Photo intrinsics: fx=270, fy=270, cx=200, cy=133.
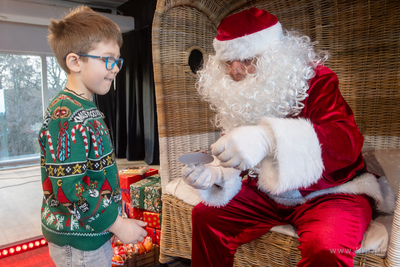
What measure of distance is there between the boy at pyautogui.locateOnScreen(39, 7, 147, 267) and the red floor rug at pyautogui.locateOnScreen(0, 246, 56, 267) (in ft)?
3.17

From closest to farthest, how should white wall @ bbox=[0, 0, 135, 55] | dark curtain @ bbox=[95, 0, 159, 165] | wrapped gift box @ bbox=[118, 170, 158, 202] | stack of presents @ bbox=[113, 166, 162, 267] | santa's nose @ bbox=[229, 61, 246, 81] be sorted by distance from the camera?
santa's nose @ bbox=[229, 61, 246, 81], stack of presents @ bbox=[113, 166, 162, 267], white wall @ bbox=[0, 0, 135, 55], wrapped gift box @ bbox=[118, 170, 158, 202], dark curtain @ bbox=[95, 0, 159, 165]

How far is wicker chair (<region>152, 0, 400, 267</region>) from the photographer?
1.44 metres

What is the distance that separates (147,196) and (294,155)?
1247mm

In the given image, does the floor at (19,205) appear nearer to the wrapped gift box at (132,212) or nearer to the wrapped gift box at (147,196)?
the wrapped gift box at (132,212)

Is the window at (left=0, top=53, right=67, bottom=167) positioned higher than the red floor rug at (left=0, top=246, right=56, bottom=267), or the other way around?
the window at (left=0, top=53, right=67, bottom=167)

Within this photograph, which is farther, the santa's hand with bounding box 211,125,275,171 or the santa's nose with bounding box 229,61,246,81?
the santa's nose with bounding box 229,61,246,81

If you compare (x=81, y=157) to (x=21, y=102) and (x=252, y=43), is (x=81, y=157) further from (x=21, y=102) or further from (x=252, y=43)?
(x=21, y=102)

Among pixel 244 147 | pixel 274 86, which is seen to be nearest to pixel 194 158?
pixel 244 147

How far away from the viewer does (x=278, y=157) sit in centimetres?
80

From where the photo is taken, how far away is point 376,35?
1.48m

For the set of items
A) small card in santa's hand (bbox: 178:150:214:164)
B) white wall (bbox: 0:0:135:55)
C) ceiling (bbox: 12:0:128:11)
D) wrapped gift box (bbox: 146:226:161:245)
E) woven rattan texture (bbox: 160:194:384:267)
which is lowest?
wrapped gift box (bbox: 146:226:161:245)

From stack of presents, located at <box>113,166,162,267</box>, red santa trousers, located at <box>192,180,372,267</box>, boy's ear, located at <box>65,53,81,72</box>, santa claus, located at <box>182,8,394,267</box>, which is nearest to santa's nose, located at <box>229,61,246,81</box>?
santa claus, located at <box>182,8,394,267</box>

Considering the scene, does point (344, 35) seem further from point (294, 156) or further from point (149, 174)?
point (149, 174)

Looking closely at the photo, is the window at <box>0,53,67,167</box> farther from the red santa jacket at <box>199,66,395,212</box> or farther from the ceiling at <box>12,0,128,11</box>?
the red santa jacket at <box>199,66,395,212</box>
